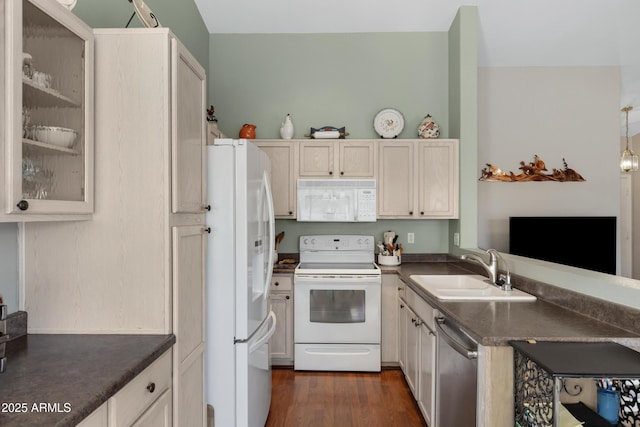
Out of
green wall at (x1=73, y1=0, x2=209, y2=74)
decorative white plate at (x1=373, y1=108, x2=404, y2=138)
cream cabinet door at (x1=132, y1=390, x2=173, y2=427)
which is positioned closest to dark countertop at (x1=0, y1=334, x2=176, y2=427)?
cream cabinet door at (x1=132, y1=390, x2=173, y2=427)

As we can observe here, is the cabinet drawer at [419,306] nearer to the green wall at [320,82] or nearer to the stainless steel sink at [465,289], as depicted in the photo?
the stainless steel sink at [465,289]

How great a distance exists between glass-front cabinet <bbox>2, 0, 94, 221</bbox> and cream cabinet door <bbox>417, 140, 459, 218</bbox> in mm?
2773

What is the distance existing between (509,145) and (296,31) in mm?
2616

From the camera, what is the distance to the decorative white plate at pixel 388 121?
3.64 metres

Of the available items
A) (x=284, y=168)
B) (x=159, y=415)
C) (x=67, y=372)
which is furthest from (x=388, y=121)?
(x=67, y=372)

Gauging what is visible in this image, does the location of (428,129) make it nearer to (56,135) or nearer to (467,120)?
(467,120)

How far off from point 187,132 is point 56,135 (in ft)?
1.57

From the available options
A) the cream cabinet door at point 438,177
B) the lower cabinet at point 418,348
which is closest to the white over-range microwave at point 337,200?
the cream cabinet door at point 438,177

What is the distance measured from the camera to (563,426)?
3.83ft

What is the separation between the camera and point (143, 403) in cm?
116

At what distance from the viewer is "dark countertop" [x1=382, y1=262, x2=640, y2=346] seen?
1373 millimetres

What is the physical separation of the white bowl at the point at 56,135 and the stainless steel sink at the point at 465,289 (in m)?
1.84

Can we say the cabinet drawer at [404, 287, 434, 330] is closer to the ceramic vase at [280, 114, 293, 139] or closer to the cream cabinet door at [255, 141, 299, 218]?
the cream cabinet door at [255, 141, 299, 218]

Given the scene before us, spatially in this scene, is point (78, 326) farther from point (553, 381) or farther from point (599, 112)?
point (599, 112)
